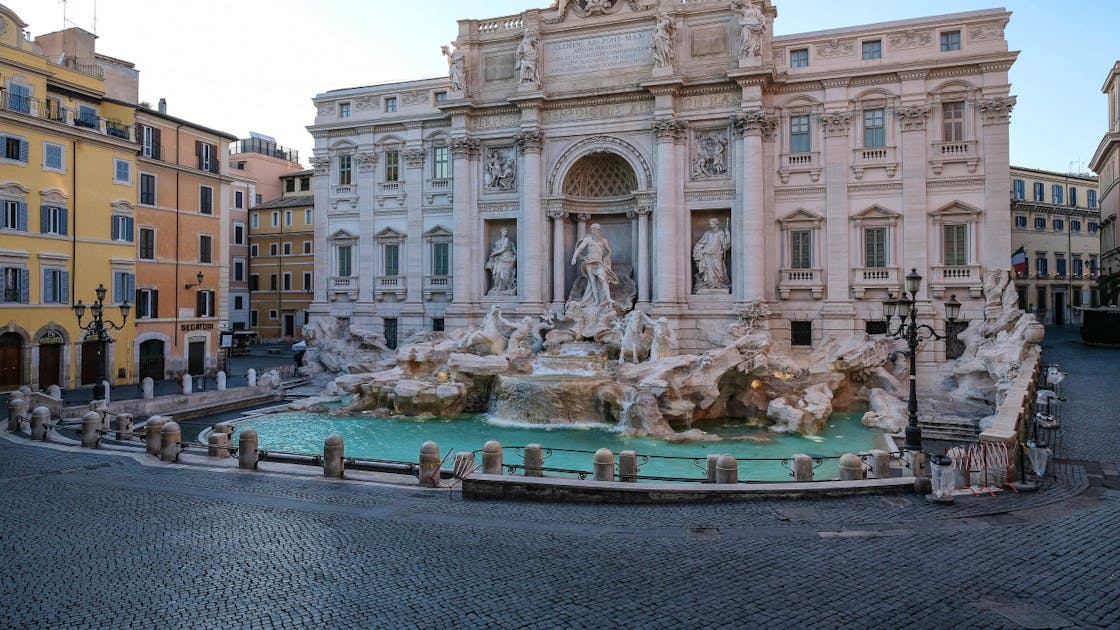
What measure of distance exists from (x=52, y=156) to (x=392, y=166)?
46.4 feet

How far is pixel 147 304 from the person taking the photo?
3133 centimetres

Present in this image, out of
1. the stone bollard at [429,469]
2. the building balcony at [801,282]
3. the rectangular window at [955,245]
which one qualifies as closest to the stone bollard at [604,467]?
the stone bollard at [429,469]

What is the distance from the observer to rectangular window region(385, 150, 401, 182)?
34.2 m

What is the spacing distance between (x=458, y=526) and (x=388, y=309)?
82.9 feet

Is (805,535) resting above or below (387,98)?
below

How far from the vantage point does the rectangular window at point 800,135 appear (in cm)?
2814

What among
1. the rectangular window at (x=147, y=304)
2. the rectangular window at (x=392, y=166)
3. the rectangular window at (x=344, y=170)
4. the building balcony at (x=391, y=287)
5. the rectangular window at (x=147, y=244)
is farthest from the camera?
A: the rectangular window at (x=344, y=170)

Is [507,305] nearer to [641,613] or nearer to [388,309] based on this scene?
[388,309]

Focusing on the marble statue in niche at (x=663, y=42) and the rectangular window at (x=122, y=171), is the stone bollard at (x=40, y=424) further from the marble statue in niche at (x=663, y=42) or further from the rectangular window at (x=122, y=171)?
the marble statue in niche at (x=663, y=42)

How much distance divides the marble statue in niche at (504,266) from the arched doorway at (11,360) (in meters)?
19.1

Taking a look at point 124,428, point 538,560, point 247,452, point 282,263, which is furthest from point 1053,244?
point 124,428

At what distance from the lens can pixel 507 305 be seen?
31203 mm

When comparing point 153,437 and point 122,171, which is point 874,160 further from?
point 122,171

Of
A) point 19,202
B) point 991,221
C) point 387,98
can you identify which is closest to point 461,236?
point 387,98
